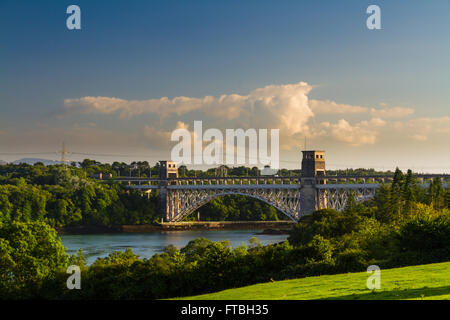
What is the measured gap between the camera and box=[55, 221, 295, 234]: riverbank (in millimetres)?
84000

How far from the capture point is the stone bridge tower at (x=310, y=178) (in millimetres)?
73188

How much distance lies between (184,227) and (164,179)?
10.2 meters

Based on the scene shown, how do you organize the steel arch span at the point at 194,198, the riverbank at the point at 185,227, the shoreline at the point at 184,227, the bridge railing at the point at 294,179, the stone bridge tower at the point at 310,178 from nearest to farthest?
the bridge railing at the point at 294,179 < the stone bridge tower at the point at 310,178 < the steel arch span at the point at 194,198 < the shoreline at the point at 184,227 < the riverbank at the point at 185,227

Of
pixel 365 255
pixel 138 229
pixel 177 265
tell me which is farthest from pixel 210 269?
pixel 138 229

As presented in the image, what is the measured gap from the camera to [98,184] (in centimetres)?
9775

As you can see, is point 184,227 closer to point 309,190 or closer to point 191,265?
point 309,190

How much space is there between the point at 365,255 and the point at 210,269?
267 inches

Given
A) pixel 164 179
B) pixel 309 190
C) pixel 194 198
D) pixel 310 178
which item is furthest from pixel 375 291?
pixel 164 179

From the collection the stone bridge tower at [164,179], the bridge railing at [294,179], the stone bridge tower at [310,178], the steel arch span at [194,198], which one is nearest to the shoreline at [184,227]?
the steel arch span at [194,198]

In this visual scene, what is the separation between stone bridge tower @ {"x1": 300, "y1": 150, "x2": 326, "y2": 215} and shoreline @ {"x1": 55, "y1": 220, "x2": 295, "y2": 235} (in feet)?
22.0

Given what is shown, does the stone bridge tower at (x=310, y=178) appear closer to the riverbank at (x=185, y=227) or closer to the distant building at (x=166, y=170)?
the riverbank at (x=185, y=227)

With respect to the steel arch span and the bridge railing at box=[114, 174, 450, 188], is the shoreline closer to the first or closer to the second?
the steel arch span

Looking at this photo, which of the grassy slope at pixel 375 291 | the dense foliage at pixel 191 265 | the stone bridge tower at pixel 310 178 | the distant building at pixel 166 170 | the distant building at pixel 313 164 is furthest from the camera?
the distant building at pixel 166 170
